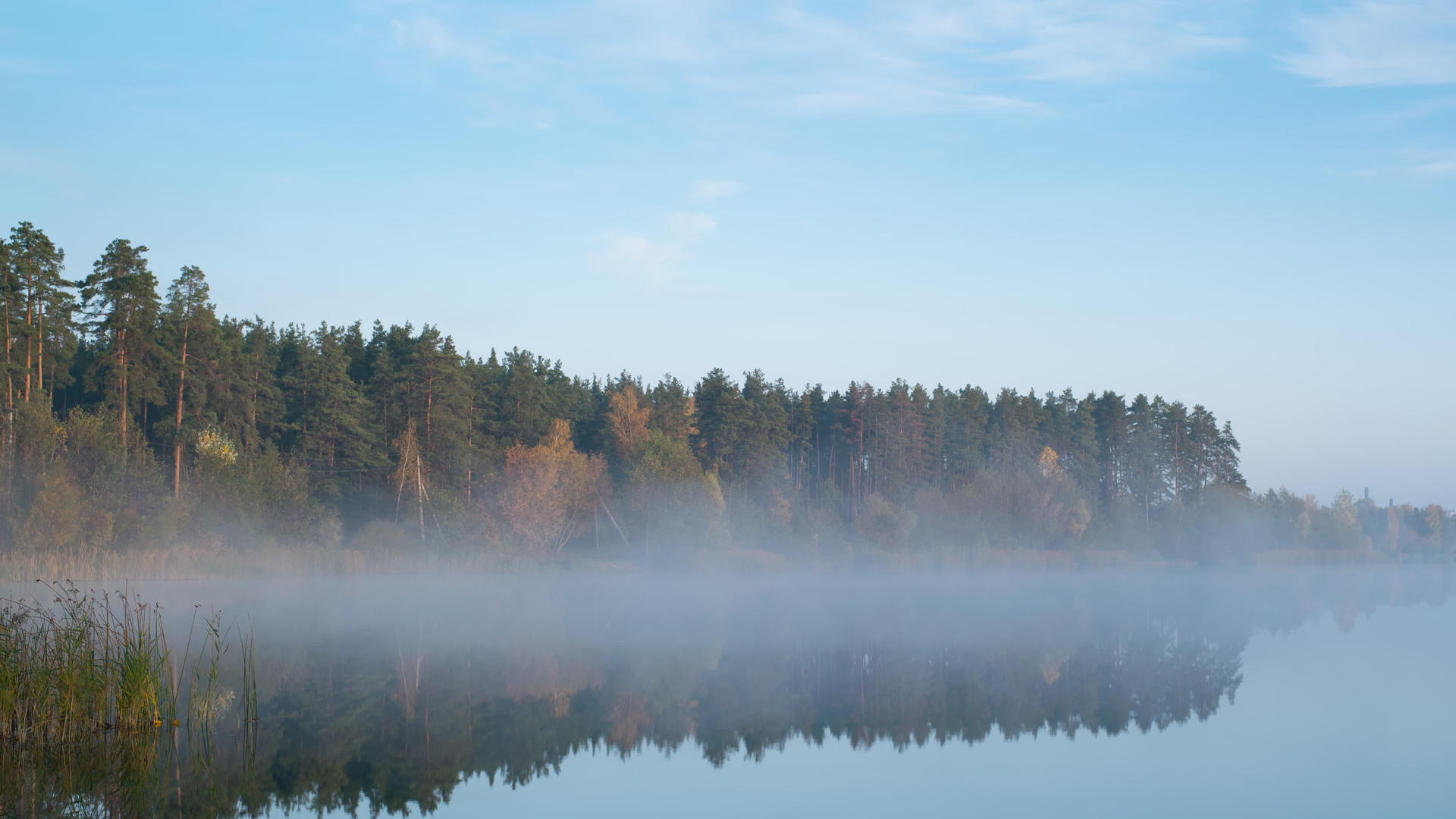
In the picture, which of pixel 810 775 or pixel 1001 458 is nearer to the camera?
pixel 810 775

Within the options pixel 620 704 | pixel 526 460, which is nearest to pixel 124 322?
pixel 526 460

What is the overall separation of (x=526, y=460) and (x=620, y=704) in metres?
38.9

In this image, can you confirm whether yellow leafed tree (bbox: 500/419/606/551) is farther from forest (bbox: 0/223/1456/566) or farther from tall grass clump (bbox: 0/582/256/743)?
tall grass clump (bbox: 0/582/256/743)

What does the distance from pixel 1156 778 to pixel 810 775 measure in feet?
14.0

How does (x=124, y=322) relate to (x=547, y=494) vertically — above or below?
above

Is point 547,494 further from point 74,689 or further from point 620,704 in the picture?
point 74,689

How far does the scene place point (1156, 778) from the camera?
1337cm

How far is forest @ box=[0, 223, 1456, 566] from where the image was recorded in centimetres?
4531

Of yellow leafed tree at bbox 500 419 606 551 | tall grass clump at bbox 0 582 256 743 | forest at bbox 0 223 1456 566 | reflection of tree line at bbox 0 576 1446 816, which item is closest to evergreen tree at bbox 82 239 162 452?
forest at bbox 0 223 1456 566

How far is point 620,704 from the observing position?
18.0 meters

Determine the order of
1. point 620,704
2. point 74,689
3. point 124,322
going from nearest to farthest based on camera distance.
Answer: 1. point 74,689
2. point 620,704
3. point 124,322

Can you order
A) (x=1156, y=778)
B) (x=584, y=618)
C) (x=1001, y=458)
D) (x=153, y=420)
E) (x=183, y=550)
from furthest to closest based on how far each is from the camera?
(x=1001, y=458) → (x=153, y=420) → (x=183, y=550) → (x=584, y=618) → (x=1156, y=778)

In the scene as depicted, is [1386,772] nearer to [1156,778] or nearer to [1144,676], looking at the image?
[1156,778]

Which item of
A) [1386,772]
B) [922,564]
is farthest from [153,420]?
[1386,772]
